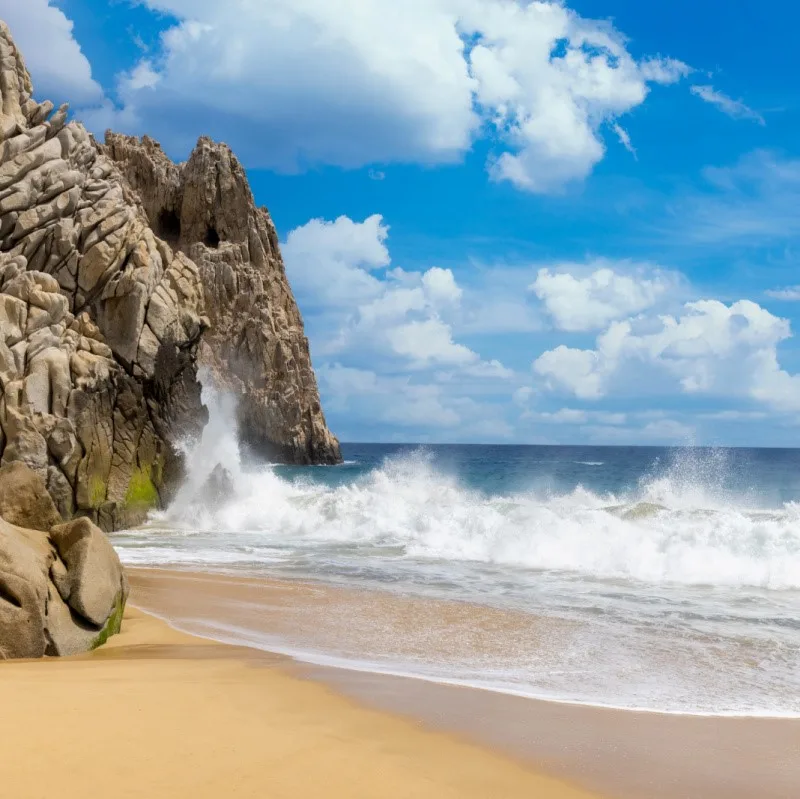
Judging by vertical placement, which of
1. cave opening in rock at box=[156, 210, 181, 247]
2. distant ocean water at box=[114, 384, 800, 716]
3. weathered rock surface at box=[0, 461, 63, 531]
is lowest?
distant ocean water at box=[114, 384, 800, 716]

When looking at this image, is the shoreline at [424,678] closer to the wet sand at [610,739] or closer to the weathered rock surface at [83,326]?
the wet sand at [610,739]

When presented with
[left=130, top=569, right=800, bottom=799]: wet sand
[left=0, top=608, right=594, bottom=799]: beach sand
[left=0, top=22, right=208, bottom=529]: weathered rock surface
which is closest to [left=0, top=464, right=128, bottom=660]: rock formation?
[left=0, top=608, right=594, bottom=799]: beach sand

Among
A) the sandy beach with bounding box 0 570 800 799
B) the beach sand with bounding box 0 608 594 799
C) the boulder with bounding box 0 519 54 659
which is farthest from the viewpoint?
the boulder with bounding box 0 519 54 659

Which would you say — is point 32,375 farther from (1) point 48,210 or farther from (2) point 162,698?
(2) point 162,698

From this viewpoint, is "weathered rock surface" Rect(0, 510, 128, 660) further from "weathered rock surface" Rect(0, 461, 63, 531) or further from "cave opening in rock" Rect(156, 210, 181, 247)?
"cave opening in rock" Rect(156, 210, 181, 247)

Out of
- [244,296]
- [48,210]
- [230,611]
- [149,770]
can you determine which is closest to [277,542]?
[230,611]

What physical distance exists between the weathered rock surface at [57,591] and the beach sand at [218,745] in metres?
1.00

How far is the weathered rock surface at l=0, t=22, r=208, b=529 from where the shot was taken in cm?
1836

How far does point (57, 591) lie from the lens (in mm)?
7777

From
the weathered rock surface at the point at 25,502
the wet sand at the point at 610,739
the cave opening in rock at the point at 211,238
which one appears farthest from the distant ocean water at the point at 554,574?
the cave opening in rock at the point at 211,238

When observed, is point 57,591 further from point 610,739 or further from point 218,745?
point 610,739

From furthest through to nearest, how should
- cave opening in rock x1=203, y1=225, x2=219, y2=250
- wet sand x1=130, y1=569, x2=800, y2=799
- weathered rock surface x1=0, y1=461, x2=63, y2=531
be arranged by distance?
cave opening in rock x1=203, y1=225, x2=219, y2=250 < weathered rock surface x1=0, y1=461, x2=63, y2=531 < wet sand x1=130, y1=569, x2=800, y2=799

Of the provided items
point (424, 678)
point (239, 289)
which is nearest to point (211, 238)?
point (239, 289)

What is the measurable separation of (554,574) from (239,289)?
55781 mm
